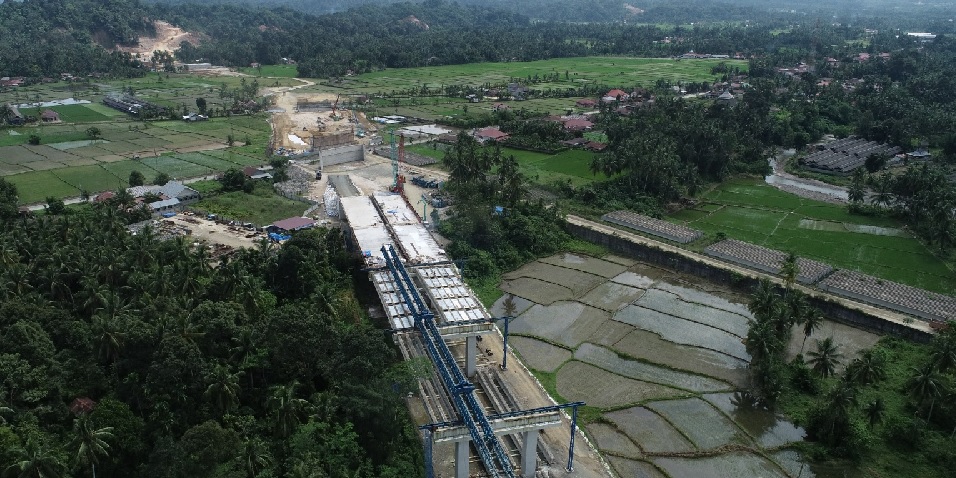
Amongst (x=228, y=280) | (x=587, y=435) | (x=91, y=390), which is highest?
(x=228, y=280)

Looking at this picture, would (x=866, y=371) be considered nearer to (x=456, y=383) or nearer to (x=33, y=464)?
(x=456, y=383)

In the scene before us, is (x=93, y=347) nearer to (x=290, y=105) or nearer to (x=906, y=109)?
(x=290, y=105)

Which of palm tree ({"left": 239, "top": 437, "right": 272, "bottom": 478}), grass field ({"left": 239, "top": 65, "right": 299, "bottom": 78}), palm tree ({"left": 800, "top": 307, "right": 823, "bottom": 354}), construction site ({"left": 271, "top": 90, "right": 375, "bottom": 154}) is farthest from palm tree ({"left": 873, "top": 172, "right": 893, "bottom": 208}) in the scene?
grass field ({"left": 239, "top": 65, "right": 299, "bottom": 78})

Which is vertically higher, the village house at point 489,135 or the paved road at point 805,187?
the village house at point 489,135

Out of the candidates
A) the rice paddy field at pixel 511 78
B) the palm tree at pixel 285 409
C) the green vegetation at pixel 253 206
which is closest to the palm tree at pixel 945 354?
the palm tree at pixel 285 409

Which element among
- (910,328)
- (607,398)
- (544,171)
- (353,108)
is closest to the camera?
(607,398)

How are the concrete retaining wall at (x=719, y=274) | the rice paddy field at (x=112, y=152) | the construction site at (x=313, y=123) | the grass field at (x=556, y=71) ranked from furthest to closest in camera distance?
1. the grass field at (x=556, y=71)
2. the construction site at (x=313, y=123)
3. the rice paddy field at (x=112, y=152)
4. the concrete retaining wall at (x=719, y=274)

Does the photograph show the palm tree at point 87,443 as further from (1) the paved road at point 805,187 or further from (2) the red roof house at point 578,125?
(2) the red roof house at point 578,125

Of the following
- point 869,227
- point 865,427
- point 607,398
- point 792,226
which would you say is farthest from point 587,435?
point 869,227
